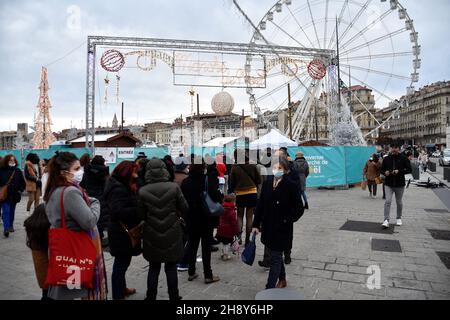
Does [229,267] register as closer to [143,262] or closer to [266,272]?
[266,272]

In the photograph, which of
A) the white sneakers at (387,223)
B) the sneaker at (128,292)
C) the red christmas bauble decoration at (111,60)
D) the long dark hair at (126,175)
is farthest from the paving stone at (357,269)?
the red christmas bauble decoration at (111,60)

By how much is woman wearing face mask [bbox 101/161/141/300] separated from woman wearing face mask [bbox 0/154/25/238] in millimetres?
4385

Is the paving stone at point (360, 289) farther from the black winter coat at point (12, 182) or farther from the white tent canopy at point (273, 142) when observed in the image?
the white tent canopy at point (273, 142)

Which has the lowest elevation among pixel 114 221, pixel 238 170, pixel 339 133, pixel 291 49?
pixel 114 221

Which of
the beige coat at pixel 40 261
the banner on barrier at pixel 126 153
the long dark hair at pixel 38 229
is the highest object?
the banner on barrier at pixel 126 153

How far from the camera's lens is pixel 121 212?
11.6 ft

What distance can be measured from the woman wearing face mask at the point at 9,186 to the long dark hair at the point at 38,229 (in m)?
4.64

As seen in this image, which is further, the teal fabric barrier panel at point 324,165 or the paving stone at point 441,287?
the teal fabric barrier panel at point 324,165

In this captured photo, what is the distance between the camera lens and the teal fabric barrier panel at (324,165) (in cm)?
1403

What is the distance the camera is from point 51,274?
8.74 ft

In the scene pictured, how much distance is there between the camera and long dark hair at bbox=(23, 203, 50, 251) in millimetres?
2930

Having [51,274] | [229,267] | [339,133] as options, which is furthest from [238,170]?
[339,133]
